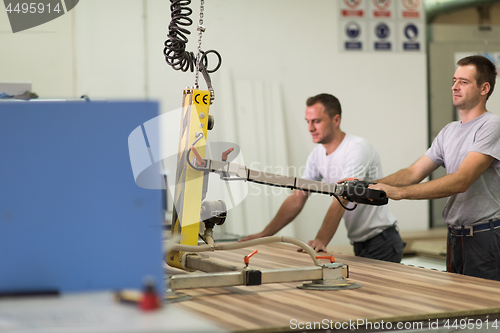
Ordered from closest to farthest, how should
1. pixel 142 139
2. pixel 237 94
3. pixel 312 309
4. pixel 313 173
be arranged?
1. pixel 142 139
2. pixel 312 309
3. pixel 313 173
4. pixel 237 94

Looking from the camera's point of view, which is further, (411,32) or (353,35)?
(411,32)

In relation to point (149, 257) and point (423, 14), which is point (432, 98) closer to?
point (423, 14)

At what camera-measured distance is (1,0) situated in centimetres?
434

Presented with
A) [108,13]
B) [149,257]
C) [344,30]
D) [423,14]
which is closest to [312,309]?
[149,257]

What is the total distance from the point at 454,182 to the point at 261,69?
3.05 metres

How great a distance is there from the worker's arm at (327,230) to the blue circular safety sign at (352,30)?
300 centimetres

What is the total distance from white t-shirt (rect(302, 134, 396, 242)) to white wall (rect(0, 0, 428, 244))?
1801 millimetres

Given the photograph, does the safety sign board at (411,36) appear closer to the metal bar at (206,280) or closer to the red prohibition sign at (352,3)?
the red prohibition sign at (352,3)

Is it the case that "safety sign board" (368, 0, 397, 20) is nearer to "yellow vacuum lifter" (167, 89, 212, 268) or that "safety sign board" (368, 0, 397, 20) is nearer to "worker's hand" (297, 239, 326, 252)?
"worker's hand" (297, 239, 326, 252)

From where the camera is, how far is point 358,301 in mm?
1396

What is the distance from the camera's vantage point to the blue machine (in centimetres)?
82

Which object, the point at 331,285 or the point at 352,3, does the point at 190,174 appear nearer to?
the point at 331,285

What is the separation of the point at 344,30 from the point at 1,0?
10.1 feet

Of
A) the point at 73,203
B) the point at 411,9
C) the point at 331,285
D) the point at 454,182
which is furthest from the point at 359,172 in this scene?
the point at 411,9
